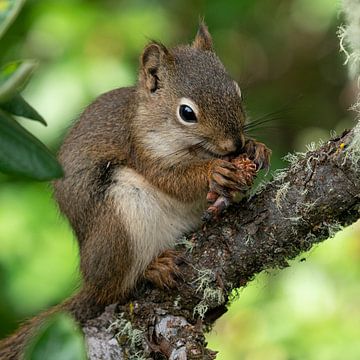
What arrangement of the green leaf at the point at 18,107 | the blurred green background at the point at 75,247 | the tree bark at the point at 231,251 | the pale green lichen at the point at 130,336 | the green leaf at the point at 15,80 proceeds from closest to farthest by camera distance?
the green leaf at the point at 15,80
the green leaf at the point at 18,107
the tree bark at the point at 231,251
the pale green lichen at the point at 130,336
the blurred green background at the point at 75,247

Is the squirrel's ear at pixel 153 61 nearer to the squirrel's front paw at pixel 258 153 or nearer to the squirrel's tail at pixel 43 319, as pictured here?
the squirrel's front paw at pixel 258 153

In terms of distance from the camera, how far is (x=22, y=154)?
3.53 feet

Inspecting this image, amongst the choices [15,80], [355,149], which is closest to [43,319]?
[355,149]

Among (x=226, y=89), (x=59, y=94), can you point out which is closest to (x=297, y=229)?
(x=226, y=89)

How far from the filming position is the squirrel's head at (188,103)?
6.86 feet

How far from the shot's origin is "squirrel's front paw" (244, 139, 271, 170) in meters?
1.91

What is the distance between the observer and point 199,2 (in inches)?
149

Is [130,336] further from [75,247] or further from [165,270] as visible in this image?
[75,247]

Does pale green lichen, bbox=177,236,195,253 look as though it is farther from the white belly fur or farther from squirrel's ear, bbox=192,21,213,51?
squirrel's ear, bbox=192,21,213,51

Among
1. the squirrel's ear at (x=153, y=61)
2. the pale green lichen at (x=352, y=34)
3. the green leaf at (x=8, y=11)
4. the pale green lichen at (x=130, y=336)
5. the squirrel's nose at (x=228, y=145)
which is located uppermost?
the squirrel's ear at (x=153, y=61)

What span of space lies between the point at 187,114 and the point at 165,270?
20.5 inches

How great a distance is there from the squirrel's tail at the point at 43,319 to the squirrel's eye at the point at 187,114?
54cm

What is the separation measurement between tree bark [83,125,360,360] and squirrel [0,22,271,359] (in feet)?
0.44

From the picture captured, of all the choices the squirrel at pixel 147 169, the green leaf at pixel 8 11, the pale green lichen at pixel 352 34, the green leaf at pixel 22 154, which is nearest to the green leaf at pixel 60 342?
the green leaf at pixel 22 154
